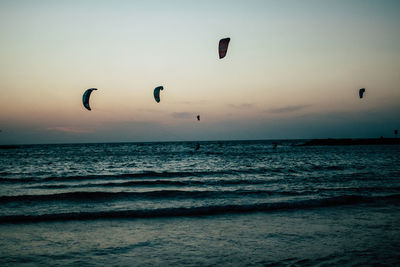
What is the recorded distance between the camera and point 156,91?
1492 cm

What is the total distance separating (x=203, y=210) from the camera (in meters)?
9.20

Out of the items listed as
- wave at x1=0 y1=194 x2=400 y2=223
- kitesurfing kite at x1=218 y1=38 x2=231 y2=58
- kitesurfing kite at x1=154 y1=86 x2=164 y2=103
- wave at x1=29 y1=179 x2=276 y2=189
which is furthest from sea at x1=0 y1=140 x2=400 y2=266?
kitesurfing kite at x1=218 y1=38 x2=231 y2=58

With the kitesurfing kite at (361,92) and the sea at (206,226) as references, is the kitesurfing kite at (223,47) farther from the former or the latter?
the kitesurfing kite at (361,92)

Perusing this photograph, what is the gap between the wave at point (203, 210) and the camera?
8.56 metres

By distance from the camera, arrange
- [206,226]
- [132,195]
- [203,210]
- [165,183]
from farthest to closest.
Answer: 1. [165,183]
2. [132,195]
3. [203,210]
4. [206,226]

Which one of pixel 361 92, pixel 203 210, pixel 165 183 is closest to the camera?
pixel 203 210

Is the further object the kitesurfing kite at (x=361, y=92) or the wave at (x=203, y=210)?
the kitesurfing kite at (x=361, y=92)

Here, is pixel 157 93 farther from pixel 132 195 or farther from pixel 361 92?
pixel 361 92

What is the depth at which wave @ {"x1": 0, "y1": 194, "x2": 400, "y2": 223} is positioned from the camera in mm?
8562

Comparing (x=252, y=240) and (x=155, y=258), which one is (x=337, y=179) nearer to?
(x=252, y=240)

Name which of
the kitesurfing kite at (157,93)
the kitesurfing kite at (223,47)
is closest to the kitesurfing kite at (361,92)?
the kitesurfing kite at (223,47)

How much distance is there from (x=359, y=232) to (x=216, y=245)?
3.12 m

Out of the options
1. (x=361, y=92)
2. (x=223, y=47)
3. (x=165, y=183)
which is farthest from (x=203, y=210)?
(x=361, y=92)

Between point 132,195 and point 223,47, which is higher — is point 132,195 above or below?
below
